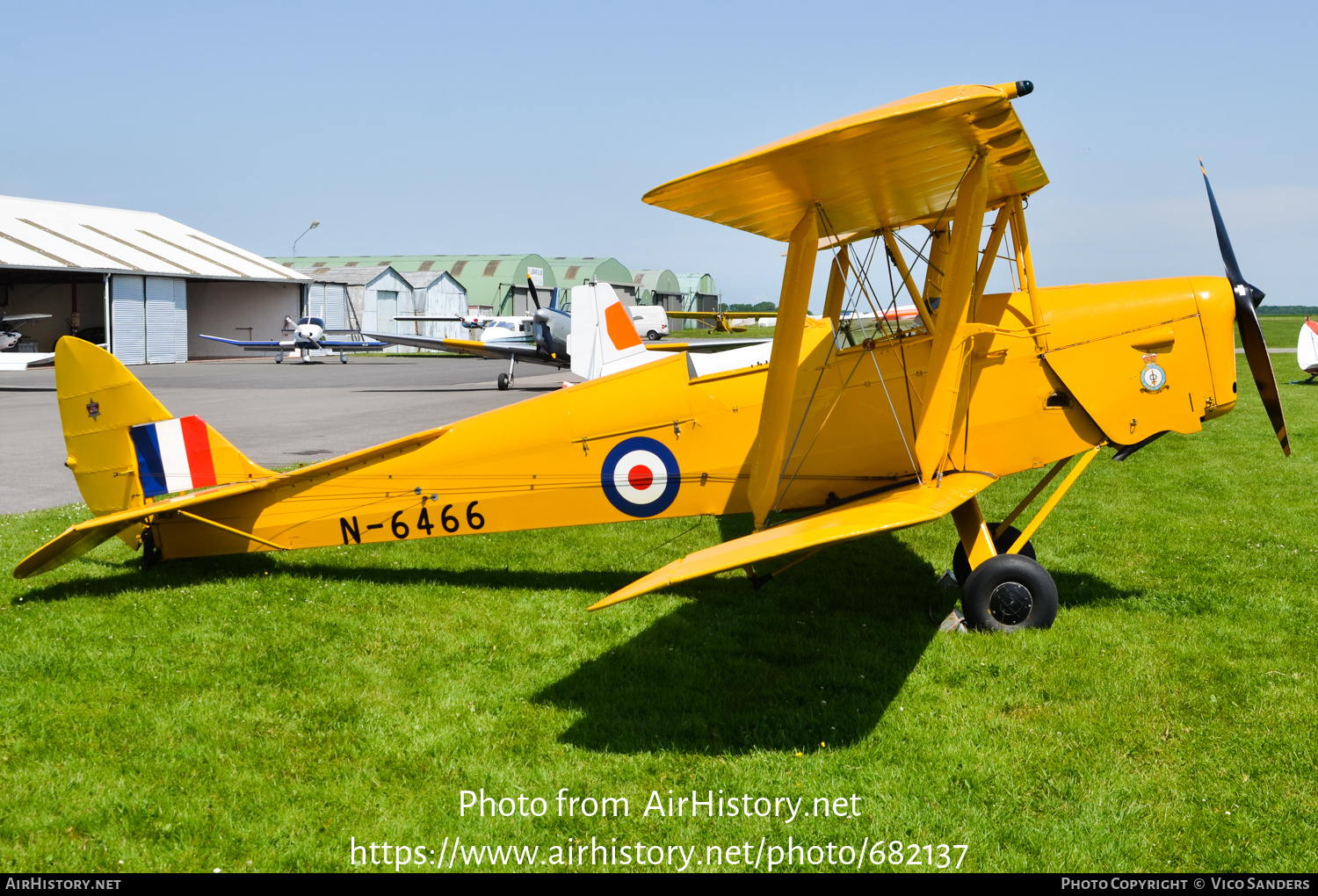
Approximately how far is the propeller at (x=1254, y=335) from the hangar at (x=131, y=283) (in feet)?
130

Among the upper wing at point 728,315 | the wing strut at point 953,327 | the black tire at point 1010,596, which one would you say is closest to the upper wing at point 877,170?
the wing strut at point 953,327

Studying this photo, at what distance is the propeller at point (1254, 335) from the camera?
5730mm

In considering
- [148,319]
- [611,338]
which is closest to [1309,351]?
[611,338]

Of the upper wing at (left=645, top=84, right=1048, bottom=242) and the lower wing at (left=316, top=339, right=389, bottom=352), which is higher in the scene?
the upper wing at (left=645, top=84, right=1048, bottom=242)

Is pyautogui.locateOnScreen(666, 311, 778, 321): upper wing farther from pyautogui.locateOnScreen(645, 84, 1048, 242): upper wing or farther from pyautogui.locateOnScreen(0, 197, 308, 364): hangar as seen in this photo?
pyautogui.locateOnScreen(0, 197, 308, 364): hangar

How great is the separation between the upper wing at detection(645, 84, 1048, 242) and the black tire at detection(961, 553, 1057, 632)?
7.41 feet

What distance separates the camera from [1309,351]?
2361cm

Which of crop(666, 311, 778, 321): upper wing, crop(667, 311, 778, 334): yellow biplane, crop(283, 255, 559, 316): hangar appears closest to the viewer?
crop(666, 311, 778, 321): upper wing

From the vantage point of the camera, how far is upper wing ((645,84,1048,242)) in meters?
4.25

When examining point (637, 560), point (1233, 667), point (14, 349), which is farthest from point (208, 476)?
point (14, 349)

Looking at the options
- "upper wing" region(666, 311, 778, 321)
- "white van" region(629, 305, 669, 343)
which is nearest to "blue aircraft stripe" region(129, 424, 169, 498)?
"upper wing" region(666, 311, 778, 321)

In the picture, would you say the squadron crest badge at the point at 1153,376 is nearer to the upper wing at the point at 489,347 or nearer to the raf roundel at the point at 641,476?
the raf roundel at the point at 641,476

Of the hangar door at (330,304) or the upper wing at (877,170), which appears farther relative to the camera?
the hangar door at (330,304)

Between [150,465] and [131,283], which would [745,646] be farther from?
[131,283]
